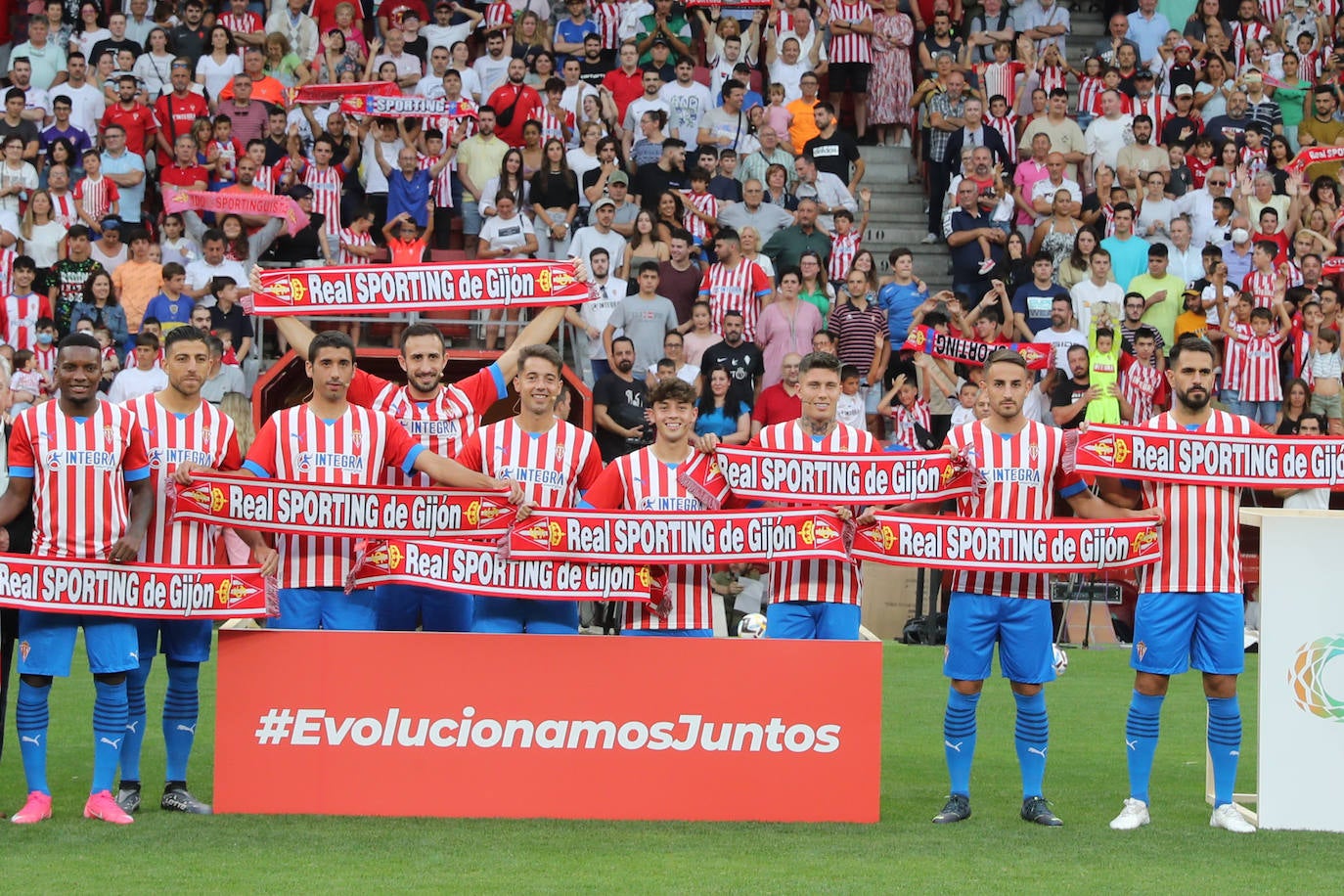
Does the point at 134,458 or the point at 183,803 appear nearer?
the point at 134,458

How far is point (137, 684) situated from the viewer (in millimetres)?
8383

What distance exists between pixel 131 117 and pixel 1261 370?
37.1 ft

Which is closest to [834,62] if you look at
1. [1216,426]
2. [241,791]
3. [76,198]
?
[76,198]

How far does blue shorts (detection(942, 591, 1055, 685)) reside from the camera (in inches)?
325

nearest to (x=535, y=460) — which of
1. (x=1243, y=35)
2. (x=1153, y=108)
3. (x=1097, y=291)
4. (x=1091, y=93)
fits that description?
(x=1097, y=291)

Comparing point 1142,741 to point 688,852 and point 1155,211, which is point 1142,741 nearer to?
point 688,852

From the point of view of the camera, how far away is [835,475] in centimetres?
844

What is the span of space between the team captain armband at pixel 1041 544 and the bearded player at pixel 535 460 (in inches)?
61.4

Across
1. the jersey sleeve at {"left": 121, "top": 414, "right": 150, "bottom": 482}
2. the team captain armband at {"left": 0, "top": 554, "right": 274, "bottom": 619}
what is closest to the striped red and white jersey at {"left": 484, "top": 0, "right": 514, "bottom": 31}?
the jersey sleeve at {"left": 121, "top": 414, "right": 150, "bottom": 482}

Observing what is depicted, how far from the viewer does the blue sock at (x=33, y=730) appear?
312 inches

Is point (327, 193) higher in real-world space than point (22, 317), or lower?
higher

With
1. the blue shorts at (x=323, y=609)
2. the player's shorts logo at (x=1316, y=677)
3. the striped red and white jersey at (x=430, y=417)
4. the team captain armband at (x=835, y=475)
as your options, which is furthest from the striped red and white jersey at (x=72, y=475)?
the player's shorts logo at (x=1316, y=677)

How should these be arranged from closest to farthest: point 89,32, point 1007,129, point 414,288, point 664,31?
point 414,288 < point 89,32 < point 1007,129 < point 664,31

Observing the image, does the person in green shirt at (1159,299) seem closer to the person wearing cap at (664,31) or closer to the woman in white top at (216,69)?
the person wearing cap at (664,31)
